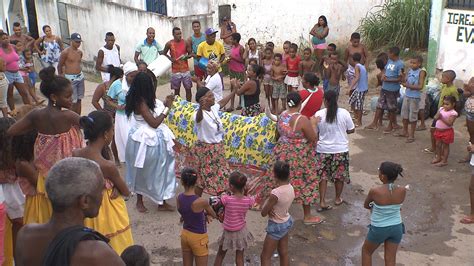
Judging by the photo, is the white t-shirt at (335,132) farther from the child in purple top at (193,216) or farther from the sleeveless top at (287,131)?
the child in purple top at (193,216)

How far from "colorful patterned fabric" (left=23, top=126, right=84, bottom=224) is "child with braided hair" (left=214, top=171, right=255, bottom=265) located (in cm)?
140

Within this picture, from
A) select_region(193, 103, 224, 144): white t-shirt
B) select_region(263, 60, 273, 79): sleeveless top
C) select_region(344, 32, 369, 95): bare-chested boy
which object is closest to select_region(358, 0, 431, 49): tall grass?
select_region(344, 32, 369, 95): bare-chested boy

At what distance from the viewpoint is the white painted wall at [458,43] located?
980cm

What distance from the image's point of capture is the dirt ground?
5574mm

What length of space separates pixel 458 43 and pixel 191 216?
734 centimetres

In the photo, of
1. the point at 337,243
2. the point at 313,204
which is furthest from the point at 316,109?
the point at 337,243

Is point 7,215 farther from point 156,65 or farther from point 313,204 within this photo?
point 156,65

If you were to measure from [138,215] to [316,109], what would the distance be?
A: 2.51 m

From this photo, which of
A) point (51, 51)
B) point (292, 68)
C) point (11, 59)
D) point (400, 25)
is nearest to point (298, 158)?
point (292, 68)

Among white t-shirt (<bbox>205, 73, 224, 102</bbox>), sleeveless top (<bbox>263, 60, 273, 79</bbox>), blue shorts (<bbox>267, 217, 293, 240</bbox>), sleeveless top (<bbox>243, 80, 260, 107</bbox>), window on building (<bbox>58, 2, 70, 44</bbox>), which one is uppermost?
window on building (<bbox>58, 2, 70, 44</bbox>)

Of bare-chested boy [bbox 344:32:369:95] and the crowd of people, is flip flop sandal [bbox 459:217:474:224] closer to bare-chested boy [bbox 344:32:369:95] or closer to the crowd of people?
the crowd of people

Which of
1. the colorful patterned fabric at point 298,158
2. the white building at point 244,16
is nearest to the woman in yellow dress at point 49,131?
the colorful patterned fabric at point 298,158

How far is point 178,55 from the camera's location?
1041 centimetres

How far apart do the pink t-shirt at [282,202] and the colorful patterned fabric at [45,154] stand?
1.81 metres
